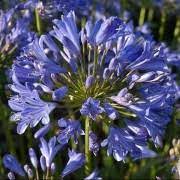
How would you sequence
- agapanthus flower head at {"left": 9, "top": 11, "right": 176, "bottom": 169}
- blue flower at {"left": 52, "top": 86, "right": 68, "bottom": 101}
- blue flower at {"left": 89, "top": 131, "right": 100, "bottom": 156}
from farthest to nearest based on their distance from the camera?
1. blue flower at {"left": 89, "top": 131, "right": 100, "bottom": 156}
2. agapanthus flower head at {"left": 9, "top": 11, "right": 176, "bottom": 169}
3. blue flower at {"left": 52, "top": 86, "right": 68, "bottom": 101}

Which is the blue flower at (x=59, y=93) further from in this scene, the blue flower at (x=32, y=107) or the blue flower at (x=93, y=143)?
the blue flower at (x=93, y=143)

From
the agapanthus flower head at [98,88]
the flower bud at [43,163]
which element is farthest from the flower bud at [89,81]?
the flower bud at [43,163]

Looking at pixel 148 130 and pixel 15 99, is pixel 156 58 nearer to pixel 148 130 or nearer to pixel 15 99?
pixel 148 130

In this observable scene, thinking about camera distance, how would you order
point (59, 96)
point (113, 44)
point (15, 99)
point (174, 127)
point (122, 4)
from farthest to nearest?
point (122, 4), point (174, 127), point (113, 44), point (15, 99), point (59, 96)

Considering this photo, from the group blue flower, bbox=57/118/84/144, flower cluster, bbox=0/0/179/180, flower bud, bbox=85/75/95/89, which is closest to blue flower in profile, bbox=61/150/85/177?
flower cluster, bbox=0/0/179/180

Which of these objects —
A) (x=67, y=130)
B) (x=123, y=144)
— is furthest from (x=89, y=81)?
(x=123, y=144)

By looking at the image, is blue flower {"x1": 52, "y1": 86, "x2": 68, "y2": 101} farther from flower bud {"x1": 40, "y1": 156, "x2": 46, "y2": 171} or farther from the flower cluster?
flower bud {"x1": 40, "y1": 156, "x2": 46, "y2": 171}

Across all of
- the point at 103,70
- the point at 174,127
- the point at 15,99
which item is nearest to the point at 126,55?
the point at 103,70
